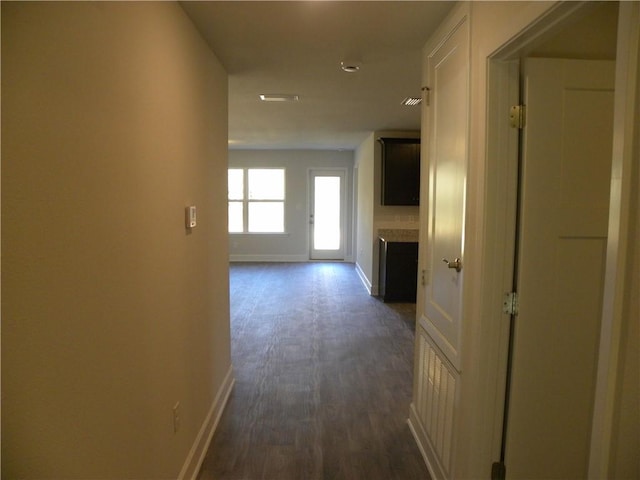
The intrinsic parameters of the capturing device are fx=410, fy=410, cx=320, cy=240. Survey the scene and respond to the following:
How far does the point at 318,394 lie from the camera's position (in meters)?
3.03

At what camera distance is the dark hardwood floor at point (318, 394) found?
2.25m

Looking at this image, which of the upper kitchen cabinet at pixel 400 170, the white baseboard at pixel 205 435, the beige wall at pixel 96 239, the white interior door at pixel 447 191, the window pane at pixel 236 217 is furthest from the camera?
the window pane at pixel 236 217

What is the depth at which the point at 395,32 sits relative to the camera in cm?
220

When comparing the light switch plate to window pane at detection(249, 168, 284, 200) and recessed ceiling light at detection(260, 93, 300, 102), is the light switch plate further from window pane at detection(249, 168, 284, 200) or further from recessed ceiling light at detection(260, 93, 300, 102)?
window pane at detection(249, 168, 284, 200)

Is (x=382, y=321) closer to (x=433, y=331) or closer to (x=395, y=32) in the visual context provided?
(x=433, y=331)

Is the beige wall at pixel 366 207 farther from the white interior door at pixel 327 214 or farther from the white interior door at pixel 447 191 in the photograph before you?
the white interior door at pixel 447 191

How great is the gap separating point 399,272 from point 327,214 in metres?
3.56

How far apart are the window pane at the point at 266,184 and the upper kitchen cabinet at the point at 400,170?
346 centimetres

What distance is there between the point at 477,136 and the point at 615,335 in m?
0.96

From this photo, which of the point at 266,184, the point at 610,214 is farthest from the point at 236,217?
the point at 610,214

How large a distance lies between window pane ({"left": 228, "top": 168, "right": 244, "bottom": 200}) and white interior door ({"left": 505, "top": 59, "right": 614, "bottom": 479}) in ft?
25.0

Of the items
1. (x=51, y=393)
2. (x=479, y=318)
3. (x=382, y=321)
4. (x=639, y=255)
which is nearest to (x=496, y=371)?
(x=479, y=318)

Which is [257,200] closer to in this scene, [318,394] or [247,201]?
[247,201]

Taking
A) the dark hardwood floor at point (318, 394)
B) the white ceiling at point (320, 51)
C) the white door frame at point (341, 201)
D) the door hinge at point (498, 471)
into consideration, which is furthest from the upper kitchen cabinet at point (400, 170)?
the door hinge at point (498, 471)
